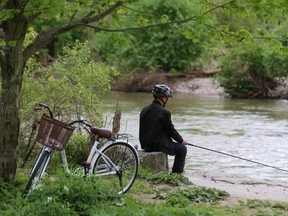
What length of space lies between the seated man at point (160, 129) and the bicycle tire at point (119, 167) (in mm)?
1713

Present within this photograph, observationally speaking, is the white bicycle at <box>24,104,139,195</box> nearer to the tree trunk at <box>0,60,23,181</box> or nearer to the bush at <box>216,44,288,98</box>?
the tree trunk at <box>0,60,23,181</box>

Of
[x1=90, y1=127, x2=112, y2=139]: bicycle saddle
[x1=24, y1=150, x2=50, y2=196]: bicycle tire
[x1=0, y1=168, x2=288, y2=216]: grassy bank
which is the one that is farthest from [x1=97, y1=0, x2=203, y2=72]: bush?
[x1=24, y1=150, x2=50, y2=196]: bicycle tire

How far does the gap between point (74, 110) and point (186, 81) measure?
3354cm

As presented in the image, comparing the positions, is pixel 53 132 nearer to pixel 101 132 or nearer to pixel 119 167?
pixel 101 132

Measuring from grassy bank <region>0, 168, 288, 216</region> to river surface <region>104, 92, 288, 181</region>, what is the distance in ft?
9.55

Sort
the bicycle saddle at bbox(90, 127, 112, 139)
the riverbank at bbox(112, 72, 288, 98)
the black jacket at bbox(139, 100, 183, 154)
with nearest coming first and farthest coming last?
the bicycle saddle at bbox(90, 127, 112, 139) < the black jacket at bbox(139, 100, 183, 154) < the riverbank at bbox(112, 72, 288, 98)

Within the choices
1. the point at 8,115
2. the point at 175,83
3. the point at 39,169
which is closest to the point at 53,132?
the point at 39,169

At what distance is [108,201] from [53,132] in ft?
2.99

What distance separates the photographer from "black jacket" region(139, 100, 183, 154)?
887 cm

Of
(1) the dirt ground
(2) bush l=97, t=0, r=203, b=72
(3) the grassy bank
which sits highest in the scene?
(2) bush l=97, t=0, r=203, b=72

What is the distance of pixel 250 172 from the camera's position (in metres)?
12.2

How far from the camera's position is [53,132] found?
6.18 metres

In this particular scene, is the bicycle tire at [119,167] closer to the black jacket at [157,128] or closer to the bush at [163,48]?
the black jacket at [157,128]

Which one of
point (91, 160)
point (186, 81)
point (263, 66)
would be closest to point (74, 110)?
point (91, 160)
